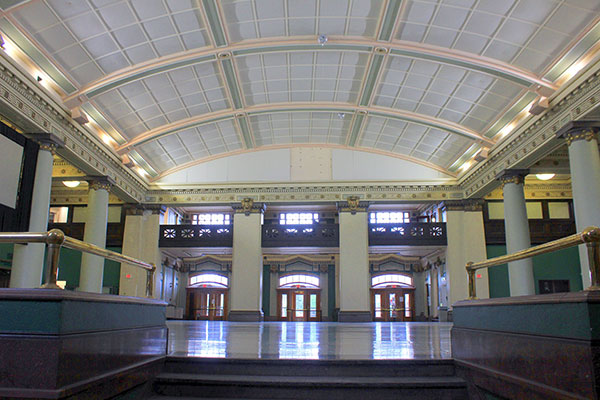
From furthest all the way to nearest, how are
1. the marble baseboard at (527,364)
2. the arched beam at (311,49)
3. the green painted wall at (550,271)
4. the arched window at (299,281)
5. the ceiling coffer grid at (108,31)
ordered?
the arched window at (299,281) → the green painted wall at (550,271) → the arched beam at (311,49) → the ceiling coffer grid at (108,31) → the marble baseboard at (527,364)

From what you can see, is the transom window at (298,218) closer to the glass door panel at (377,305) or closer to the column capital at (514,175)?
the glass door panel at (377,305)

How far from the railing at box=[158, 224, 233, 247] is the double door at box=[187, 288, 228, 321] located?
18.9 ft

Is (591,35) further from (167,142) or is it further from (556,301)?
(167,142)

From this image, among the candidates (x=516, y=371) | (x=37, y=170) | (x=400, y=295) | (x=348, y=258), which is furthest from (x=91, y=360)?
(x=400, y=295)

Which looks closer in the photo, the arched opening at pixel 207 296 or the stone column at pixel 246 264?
the stone column at pixel 246 264

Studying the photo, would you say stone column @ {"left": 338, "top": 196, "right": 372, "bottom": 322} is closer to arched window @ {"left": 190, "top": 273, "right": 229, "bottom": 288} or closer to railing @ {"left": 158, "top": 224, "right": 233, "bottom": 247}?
railing @ {"left": 158, "top": 224, "right": 233, "bottom": 247}

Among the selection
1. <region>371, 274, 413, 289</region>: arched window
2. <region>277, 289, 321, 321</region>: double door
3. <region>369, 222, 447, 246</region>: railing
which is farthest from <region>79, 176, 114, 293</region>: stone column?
<region>371, 274, 413, 289</region>: arched window

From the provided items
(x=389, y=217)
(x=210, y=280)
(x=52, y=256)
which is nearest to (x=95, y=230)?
(x=210, y=280)

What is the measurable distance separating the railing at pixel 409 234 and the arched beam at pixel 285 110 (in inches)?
233

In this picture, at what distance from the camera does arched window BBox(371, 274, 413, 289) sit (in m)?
28.0

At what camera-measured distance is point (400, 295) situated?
27875 millimetres

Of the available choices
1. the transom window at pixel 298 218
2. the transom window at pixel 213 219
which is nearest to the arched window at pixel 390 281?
the transom window at pixel 298 218

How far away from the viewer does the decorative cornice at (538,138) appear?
12.4m

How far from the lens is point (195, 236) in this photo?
2358 centimetres
